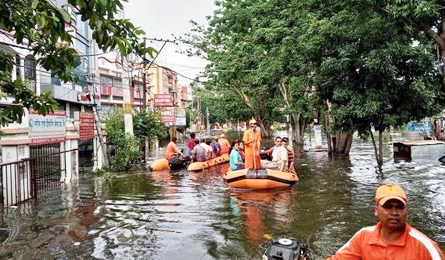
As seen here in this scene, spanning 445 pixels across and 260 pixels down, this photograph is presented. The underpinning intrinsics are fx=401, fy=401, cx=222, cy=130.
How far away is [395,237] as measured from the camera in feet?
9.52

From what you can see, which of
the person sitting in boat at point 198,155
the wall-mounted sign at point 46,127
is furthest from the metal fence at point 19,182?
the person sitting in boat at point 198,155

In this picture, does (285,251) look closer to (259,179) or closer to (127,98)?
(259,179)

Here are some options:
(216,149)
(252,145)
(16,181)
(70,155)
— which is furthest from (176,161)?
(16,181)

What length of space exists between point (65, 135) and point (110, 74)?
1354 inches

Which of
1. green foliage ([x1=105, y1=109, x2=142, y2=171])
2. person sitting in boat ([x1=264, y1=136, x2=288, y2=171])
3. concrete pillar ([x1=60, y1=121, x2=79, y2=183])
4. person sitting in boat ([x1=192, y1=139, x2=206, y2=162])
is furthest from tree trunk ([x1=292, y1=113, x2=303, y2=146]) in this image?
concrete pillar ([x1=60, y1=121, x2=79, y2=183])

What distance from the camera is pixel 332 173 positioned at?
1673 cm

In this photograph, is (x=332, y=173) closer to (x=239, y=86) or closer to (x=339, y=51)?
(x=339, y=51)

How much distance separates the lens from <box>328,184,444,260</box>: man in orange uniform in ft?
9.12

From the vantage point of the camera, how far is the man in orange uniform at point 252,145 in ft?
42.1

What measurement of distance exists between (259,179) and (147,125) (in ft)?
34.0

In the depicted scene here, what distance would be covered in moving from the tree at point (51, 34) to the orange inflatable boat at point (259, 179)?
8204mm

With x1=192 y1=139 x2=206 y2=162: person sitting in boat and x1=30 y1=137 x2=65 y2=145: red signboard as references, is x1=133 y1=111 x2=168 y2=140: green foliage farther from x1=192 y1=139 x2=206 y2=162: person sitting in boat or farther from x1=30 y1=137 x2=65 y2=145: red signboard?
x1=30 y1=137 x2=65 y2=145: red signboard

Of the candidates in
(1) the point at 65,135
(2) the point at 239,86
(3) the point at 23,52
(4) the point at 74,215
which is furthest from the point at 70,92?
(4) the point at 74,215

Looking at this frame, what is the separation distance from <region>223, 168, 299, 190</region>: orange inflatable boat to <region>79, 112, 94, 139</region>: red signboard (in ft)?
21.6
